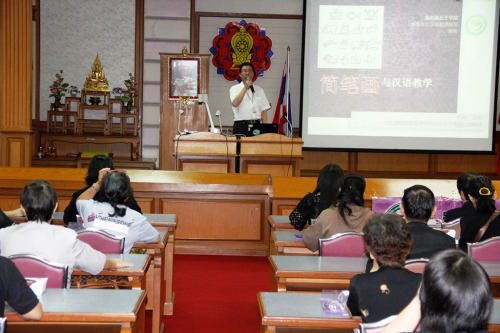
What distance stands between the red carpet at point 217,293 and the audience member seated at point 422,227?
1391 millimetres

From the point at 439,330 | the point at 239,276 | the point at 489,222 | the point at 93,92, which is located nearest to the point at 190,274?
the point at 239,276

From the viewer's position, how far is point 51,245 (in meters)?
2.47

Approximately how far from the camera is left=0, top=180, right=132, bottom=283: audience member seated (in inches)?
97.2

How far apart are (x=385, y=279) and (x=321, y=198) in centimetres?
189

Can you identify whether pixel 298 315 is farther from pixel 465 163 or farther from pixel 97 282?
pixel 465 163

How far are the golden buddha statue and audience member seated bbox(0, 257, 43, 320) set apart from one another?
7587 millimetres

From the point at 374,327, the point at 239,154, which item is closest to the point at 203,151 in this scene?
the point at 239,154

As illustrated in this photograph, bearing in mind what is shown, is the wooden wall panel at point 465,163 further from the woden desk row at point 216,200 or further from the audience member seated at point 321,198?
the audience member seated at point 321,198

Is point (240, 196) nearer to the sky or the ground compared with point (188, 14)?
nearer to the ground

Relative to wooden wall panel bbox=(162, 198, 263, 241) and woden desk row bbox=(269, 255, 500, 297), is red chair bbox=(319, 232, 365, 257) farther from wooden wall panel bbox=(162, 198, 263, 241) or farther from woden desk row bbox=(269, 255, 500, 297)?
wooden wall panel bbox=(162, 198, 263, 241)

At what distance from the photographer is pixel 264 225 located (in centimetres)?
568

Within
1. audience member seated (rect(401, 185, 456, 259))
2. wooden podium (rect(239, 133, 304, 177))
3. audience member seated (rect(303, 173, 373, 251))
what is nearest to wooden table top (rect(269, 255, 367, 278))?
audience member seated (rect(401, 185, 456, 259))

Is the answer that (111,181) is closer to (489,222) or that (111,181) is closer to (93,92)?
(489,222)

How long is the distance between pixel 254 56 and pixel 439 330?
8.42 meters
